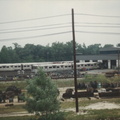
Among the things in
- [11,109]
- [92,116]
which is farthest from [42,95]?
[11,109]

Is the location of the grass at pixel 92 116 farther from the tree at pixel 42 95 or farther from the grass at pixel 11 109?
the grass at pixel 11 109

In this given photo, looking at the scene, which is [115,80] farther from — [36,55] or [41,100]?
[36,55]

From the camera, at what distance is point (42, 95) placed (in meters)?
19.9

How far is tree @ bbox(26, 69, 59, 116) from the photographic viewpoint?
65.1 feet

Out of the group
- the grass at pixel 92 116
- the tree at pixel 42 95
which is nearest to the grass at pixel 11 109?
the grass at pixel 92 116

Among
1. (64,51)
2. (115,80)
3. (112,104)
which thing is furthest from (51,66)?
(64,51)

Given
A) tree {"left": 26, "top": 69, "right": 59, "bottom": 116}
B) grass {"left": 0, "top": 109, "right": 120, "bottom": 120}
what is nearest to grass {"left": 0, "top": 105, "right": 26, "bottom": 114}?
grass {"left": 0, "top": 109, "right": 120, "bottom": 120}

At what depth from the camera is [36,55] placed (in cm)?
14525

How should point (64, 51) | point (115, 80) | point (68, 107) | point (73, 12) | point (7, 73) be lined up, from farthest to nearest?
point (64, 51) < point (7, 73) < point (115, 80) < point (68, 107) < point (73, 12)

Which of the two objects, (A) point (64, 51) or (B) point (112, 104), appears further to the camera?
(A) point (64, 51)

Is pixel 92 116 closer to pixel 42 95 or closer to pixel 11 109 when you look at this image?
pixel 42 95

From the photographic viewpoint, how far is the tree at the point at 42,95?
1984cm

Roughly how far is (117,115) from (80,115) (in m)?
3.78

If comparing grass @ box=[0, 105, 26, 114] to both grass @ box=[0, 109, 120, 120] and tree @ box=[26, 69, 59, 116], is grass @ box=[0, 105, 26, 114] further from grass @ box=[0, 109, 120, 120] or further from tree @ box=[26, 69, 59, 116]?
tree @ box=[26, 69, 59, 116]
